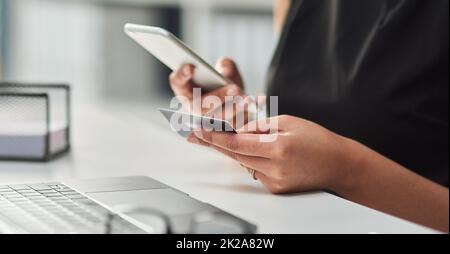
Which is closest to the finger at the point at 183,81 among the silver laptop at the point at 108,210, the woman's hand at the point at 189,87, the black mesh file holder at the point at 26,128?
the woman's hand at the point at 189,87

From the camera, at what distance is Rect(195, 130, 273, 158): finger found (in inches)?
31.1

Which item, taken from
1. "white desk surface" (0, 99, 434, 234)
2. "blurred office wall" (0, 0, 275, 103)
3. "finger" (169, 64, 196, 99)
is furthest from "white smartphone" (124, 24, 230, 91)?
"blurred office wall" (0, 0, 275, 103)

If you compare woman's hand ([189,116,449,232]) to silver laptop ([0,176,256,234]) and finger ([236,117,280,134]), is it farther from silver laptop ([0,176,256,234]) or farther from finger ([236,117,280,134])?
silver laptop ([0,176,256,234])

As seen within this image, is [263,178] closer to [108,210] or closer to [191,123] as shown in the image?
[191,123]

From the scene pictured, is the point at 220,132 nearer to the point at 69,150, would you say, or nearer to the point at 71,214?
the point at 71,214

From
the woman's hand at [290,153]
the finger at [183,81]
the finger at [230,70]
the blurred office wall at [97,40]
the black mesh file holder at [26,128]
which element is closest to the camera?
the woman's hand at [290,153]

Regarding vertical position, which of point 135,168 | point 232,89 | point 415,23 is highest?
point 415,23

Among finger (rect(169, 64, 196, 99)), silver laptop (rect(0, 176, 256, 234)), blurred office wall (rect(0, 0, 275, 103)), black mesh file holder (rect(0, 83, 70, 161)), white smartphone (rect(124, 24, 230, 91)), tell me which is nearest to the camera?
silver laptop (rect(0, 176, 256, 234))

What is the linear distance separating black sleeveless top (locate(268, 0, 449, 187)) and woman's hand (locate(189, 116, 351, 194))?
16.1 inches

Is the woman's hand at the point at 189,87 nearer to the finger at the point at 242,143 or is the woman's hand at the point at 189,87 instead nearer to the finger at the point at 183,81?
the finger at the point at 183,81

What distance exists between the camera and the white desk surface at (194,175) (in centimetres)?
67

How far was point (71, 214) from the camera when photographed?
24.4 inches
